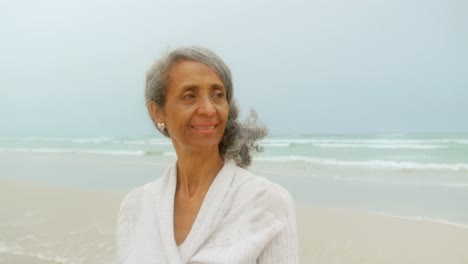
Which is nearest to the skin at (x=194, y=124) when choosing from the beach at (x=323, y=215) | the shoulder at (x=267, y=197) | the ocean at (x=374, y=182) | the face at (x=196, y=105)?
the face at (x=196, y=105)

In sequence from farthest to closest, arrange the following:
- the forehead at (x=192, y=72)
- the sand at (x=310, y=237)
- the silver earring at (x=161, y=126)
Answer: the sand at (x=310, y=237) → the silver earring at (x=161, y=126) → the forehead at (x=192, y=72)

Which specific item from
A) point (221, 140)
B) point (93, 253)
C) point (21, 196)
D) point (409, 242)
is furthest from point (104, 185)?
point (221, 140)

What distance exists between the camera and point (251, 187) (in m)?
1.61

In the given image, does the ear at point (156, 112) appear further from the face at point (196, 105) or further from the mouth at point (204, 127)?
the mouth at point (204, 127)

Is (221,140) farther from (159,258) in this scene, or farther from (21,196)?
(21,196)

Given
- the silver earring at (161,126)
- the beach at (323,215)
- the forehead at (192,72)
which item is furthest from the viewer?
the beach at (323,215)

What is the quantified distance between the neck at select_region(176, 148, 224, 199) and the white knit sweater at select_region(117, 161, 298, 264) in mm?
69

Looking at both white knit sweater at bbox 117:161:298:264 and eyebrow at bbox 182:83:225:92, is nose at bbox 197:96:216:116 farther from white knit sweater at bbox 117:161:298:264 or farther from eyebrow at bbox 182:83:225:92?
white knit sweater at bbox 117:161:298:264

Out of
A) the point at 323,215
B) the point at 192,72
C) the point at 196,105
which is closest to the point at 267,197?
the point at 196,105

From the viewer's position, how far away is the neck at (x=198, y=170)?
5.90 feet

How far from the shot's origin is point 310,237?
5926mm

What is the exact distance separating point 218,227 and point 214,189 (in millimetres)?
159

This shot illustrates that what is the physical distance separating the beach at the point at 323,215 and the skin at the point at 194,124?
3532 millimetres

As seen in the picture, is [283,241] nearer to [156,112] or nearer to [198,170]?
[198,170]
